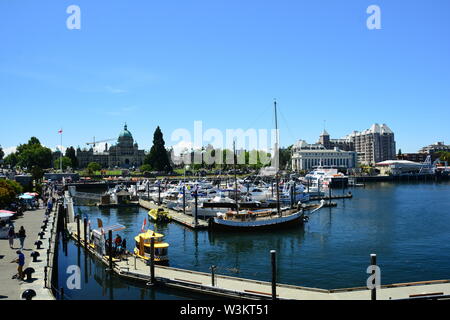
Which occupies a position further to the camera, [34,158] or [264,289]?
[34,158]

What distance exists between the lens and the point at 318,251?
3912 cm

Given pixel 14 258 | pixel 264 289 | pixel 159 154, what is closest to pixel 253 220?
pixel 264 289

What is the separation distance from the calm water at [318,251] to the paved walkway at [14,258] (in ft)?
13.3

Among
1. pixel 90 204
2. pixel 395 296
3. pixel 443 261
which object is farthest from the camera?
pixel 90 204

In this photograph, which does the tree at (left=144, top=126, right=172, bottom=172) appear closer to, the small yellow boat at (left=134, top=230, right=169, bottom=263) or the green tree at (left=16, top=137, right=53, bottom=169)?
the green tree at (left=16, top=137, right=53, bottom=169)

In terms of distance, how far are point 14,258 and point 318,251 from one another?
25660 mm

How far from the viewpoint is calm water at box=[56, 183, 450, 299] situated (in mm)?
29578

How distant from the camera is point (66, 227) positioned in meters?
48.8

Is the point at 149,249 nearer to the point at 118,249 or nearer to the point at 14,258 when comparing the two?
the point at 118,249
